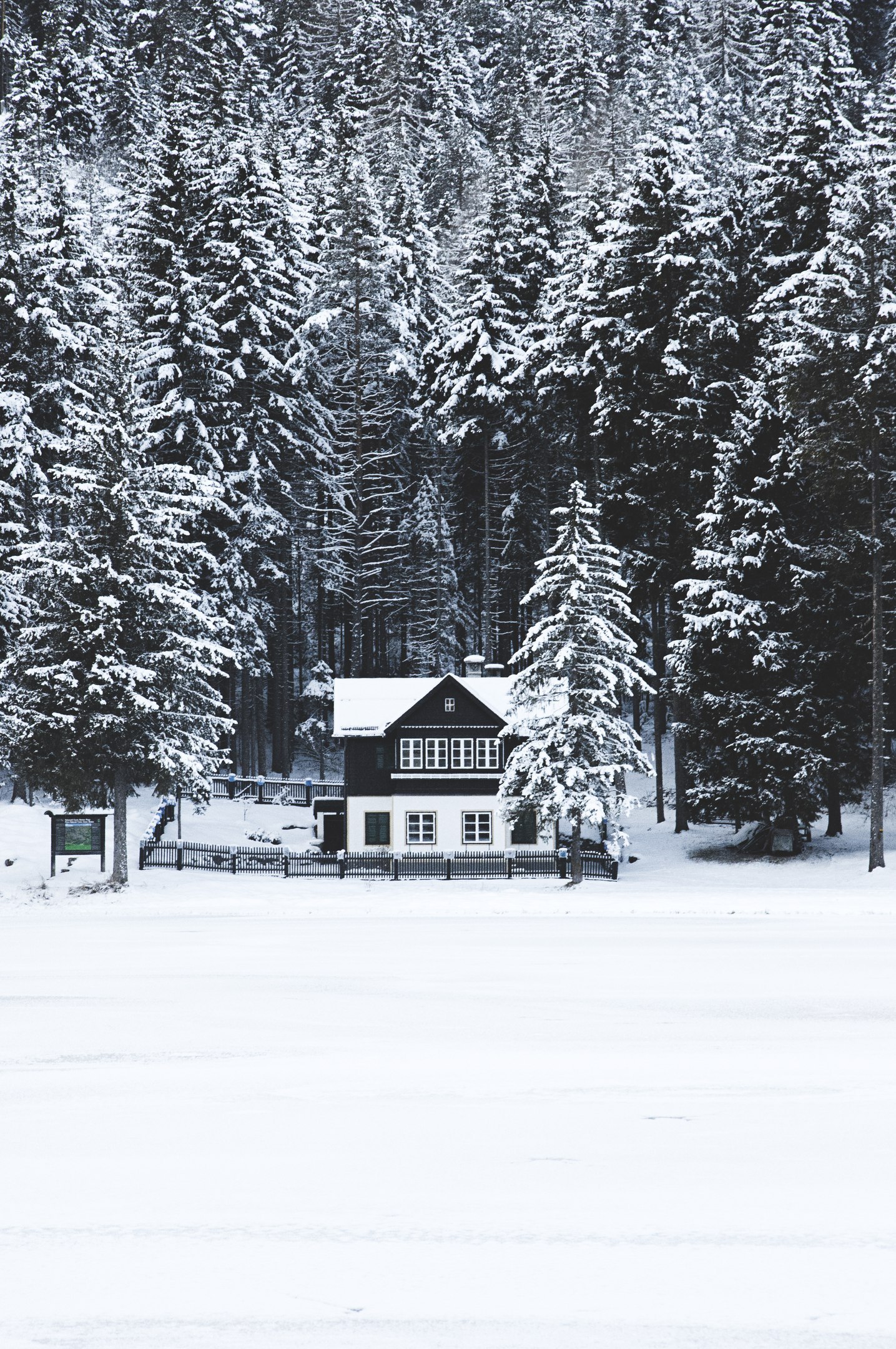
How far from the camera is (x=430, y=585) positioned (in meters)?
60.8

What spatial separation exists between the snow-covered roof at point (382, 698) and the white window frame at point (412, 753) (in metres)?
1.02

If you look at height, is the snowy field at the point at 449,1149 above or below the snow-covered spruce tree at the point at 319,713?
below

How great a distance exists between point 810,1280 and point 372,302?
51.0 m

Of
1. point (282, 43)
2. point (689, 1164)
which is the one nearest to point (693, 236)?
point (689, 1164)

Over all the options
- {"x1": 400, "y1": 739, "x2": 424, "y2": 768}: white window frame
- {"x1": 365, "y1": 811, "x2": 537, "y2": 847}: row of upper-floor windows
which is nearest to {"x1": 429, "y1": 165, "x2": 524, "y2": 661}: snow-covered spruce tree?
{"x1": 400, "y1": 739, "x2": 424, "y2": 768}: white window frame

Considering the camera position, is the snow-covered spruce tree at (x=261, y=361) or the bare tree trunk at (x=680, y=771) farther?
the snow-covered spruce tree at (x=261, y=361)

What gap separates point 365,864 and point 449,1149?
3006 cm

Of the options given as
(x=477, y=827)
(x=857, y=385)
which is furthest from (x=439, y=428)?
(x=857, y=385)

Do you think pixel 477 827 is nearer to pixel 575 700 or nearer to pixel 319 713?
pixel 575 700

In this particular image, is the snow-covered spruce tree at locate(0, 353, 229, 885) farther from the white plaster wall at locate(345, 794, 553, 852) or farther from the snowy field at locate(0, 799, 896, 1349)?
the snowy field at locate(0, 799, 896, 1349)

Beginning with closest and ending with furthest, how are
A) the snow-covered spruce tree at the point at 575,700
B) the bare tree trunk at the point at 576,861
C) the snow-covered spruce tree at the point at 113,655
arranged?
the snow-covered spruce tree at the point at 113,655, the snow-covered spruce tree at the point at 575,700, the bare tree trunk at the point at 576,861

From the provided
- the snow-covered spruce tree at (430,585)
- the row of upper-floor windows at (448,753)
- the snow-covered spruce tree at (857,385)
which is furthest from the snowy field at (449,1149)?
the snow-covered spruce tree at (430,585)

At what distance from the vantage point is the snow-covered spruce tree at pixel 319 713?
58.2m

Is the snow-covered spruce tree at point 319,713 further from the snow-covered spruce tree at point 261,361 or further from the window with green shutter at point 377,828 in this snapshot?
the window with green shutter at point 377,828
